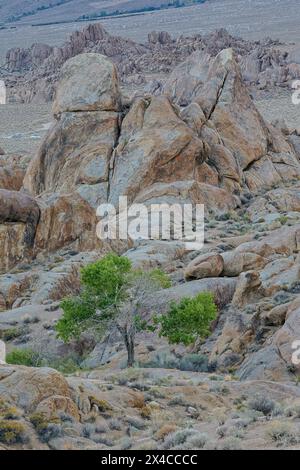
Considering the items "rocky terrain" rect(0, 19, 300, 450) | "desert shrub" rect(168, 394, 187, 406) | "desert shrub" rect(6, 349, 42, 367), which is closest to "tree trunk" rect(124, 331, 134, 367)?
"rocky terrain" rect(0, 19, 300, 450)

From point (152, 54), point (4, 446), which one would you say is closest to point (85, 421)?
point (4, 446)

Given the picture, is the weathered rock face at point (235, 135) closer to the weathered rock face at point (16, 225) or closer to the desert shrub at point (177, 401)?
the weathered rock face at point (16, 225)

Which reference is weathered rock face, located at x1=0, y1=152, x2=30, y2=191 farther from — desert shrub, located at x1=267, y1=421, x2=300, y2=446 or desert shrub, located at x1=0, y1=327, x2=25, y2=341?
desert shrub, located at x1=267, y1=421, x2=300, y2=446

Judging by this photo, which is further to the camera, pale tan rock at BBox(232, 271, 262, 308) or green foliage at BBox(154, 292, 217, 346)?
pale tan rock at BBox(232, 271, 262, 308)

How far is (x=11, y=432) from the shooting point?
1402cm

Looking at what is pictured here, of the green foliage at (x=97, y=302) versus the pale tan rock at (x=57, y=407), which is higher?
the pale tan rock at (x=57, y=407)

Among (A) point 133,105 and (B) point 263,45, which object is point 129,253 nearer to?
(A) point 133,105

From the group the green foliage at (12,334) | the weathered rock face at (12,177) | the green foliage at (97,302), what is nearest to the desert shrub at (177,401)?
the green foliage at (97,302)

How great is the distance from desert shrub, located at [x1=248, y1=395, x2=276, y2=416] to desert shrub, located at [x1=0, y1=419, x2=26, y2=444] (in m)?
5.09

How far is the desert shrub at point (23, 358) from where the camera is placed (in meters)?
24.2

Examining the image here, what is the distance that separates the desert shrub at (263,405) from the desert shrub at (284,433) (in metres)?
1.85

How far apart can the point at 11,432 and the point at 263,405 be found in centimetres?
548

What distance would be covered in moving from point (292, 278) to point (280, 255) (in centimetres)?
379

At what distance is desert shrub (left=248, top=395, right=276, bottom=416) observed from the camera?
16.9 metres
